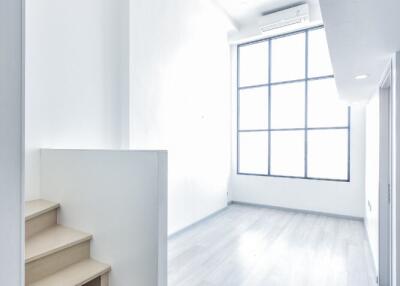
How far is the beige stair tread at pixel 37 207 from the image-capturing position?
6.26 feet

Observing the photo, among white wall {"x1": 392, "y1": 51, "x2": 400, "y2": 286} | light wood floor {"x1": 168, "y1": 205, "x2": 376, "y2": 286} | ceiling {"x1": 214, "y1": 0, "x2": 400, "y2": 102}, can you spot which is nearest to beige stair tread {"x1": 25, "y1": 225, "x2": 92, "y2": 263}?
light wood floor {"x1": 168, "y1": 205, "x2": 376, "y2": 286}

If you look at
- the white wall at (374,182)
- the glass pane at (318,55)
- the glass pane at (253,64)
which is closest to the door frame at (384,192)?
the white wall at (374,182)

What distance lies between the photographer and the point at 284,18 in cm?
498

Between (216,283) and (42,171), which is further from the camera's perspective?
(216,283)

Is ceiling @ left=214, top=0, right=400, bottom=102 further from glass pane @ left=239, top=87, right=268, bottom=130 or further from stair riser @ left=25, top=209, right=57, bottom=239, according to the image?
glass pane @ left=239, top=87, right=268, bottom=130

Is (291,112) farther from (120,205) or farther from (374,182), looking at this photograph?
(120,205)

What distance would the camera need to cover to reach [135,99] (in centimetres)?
322

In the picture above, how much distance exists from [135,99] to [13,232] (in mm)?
2335

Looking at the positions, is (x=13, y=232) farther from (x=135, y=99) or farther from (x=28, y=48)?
(x=135, y=99)

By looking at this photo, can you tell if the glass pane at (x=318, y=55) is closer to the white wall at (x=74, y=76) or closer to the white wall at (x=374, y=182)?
the white wall at (x=374, y=182)

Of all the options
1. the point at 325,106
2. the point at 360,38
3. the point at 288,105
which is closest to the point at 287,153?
the point at 288,105

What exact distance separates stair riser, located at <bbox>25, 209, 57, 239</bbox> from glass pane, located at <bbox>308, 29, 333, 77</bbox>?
5185 millimetres

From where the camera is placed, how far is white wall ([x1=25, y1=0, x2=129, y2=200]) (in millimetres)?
2332

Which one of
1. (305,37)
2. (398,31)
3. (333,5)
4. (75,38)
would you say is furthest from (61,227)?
(305,37)
